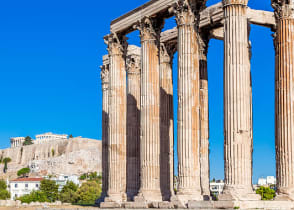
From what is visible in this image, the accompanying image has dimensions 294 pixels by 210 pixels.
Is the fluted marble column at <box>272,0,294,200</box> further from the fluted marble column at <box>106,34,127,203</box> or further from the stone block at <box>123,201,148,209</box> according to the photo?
the fluted marble column at <box>106,34,127,203</box>

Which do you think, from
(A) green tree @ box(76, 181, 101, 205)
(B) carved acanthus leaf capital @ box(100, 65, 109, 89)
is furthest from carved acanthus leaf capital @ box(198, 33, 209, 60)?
(A) green tree @ box(76, 181, 101, 205)

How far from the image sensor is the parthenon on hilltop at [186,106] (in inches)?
1464

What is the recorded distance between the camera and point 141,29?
49.5 m

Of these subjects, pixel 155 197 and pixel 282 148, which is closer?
pixel 282 148

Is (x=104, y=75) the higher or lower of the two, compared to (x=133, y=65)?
higher

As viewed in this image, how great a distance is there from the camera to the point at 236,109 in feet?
121

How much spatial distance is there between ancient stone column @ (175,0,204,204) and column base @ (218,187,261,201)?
16.5 feet

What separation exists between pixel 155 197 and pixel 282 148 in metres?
11.8

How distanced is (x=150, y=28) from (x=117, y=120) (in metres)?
9.53

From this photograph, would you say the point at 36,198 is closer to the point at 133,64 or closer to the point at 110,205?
the point at 133,64

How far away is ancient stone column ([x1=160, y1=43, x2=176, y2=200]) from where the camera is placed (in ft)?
159

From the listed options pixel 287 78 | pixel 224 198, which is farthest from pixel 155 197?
pixel 287 78

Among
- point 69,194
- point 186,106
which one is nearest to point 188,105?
point 186,106

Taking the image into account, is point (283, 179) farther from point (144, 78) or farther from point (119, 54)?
point (119, 54)
